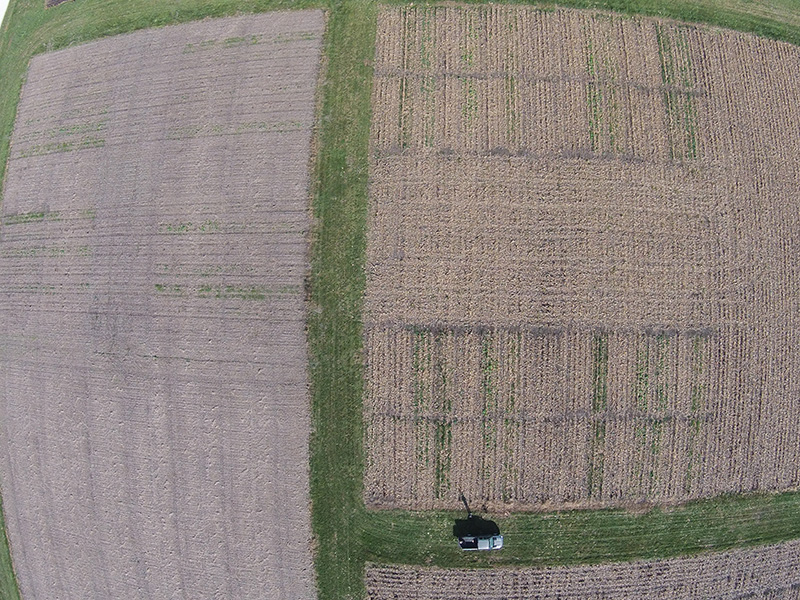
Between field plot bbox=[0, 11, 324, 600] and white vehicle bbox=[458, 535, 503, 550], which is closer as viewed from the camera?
white vehicle bbox=[458, 535, 503, 550]

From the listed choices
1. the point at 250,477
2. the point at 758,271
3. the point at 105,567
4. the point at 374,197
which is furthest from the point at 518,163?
the point at 105,567

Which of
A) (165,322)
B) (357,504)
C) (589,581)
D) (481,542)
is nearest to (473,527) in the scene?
(481,542)

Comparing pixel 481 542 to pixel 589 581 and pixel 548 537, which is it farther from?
pixel 589 581

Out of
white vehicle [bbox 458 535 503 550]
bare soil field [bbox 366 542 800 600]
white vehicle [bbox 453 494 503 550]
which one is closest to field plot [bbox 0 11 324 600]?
bare soil field [bbox 366 542 800 600]

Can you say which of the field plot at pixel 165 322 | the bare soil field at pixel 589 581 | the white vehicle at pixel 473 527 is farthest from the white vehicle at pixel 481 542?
the field plot at pixel 165 322

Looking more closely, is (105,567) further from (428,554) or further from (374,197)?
(374,197)

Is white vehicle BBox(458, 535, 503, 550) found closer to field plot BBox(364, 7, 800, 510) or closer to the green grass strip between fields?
the green grass strip between fields
